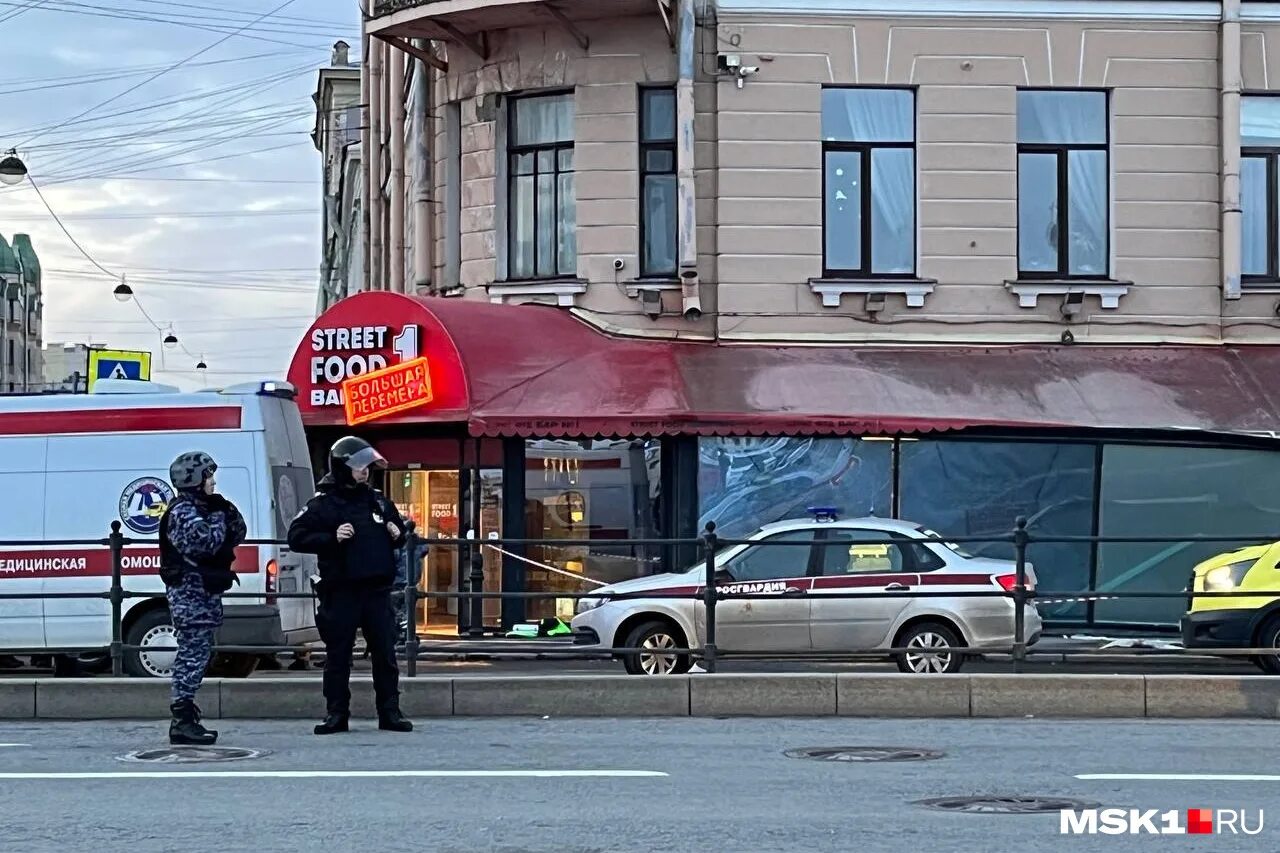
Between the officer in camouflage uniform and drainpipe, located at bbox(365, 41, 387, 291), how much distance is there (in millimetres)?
19781

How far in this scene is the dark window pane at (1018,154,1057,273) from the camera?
2134 cm

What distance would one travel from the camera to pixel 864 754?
34.1 ft

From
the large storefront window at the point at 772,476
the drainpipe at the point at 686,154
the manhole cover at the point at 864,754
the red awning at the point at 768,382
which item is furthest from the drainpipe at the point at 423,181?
the manhole cover at the point at 864,754

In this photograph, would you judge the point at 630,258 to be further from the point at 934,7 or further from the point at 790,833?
the point at 790,833

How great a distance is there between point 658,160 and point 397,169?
6.63 metres

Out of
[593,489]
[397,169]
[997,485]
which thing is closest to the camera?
[997,485]

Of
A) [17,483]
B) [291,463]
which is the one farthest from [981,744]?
[17,483]

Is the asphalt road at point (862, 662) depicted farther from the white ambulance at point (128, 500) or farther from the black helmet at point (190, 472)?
the black helmet at point (190, 472)

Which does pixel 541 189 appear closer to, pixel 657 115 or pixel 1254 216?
pixel 657 115

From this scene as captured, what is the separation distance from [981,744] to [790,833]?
11.0 ft

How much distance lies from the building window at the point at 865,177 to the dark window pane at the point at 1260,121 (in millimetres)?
3942

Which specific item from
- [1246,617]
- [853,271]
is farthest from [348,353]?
[1246,617]

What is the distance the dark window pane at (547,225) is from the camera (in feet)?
70.1

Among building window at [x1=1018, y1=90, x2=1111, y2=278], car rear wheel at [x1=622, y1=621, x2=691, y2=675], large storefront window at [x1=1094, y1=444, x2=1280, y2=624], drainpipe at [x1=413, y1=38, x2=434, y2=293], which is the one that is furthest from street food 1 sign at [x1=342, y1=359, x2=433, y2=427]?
large storefront window at [x1=1094, y1=444, x2=1280, y2=624]
